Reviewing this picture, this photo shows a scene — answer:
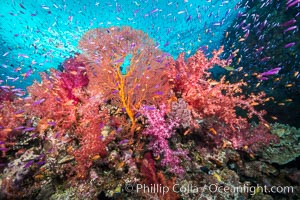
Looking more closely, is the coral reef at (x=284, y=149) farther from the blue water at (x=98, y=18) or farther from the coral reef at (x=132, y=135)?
the blue water at (x=98, y=18)

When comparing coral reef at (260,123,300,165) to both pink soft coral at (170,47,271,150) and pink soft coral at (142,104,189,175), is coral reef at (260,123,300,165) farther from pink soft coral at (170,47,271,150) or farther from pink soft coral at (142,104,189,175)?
pink soft coral at (142,104,189,175)

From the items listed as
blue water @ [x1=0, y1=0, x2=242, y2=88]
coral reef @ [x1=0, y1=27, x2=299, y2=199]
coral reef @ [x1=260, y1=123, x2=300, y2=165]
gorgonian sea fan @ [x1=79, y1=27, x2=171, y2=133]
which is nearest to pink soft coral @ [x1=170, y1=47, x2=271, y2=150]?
coral reef @ [x1=0, y1=27, x2=299, y2=199]

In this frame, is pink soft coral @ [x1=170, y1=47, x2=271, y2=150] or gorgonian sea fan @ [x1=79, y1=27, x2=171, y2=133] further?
gorgonian sea fan @ [x1=79, y1=27, x2=171, y2=133]

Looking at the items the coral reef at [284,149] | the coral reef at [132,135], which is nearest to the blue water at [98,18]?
the coral reef at [132,135]

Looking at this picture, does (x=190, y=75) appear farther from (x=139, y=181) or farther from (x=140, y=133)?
(x=139, y=181)

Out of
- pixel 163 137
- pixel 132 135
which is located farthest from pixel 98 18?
pixel 163 137

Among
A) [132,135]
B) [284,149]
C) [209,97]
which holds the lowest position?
[284,149]

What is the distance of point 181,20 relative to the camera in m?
19.6

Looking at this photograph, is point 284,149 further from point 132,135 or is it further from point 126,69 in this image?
point 126,69

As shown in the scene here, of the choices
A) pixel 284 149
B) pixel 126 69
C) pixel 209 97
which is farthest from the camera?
pixel 284 149

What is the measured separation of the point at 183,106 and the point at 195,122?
59cm

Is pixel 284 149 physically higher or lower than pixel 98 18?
lower

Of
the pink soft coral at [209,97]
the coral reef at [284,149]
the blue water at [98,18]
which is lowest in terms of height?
the coral reef at [284,149]

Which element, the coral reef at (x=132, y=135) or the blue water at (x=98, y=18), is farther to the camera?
the blue water at (x=98, y=18)
